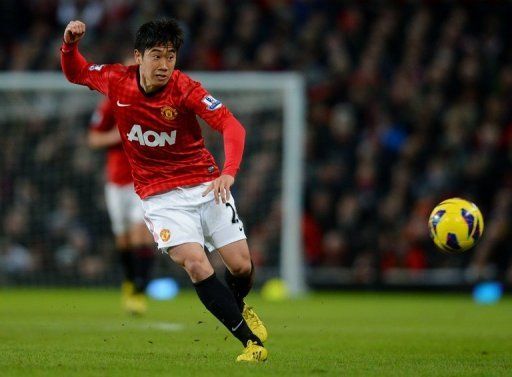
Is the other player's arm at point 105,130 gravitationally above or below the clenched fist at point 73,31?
below

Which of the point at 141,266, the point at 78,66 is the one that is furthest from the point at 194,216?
the point at 141,266

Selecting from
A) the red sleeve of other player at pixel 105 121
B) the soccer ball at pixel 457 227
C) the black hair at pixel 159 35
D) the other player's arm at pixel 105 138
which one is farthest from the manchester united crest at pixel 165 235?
the red sleeve of other player at pixel 105 121

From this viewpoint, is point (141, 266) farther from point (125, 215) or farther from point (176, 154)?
point (176, 154)

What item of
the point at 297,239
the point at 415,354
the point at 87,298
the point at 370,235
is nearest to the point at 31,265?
the point at 87,298

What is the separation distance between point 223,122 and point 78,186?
924cm

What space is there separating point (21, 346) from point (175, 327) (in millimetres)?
2184

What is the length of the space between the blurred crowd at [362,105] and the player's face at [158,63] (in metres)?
8.94

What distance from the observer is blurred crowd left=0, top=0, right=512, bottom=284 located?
15.6 meters

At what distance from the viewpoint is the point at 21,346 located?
24.4ft

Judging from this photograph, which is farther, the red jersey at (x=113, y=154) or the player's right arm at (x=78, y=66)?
the red jersey at (x=113, y=154)

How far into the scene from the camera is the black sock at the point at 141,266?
10961mm

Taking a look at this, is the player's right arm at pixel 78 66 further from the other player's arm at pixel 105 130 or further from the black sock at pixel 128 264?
the black sock at pixel 128 264

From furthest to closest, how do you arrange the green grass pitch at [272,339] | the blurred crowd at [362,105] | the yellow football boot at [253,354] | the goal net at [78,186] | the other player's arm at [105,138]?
the blurred crowd at [362,105] → the goal net at [78,186] → the other player's arm at [105,138] → the yellow football boot at [253,354] → the green grass pitch at [272,339]

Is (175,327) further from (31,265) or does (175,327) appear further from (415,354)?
(31,265)
